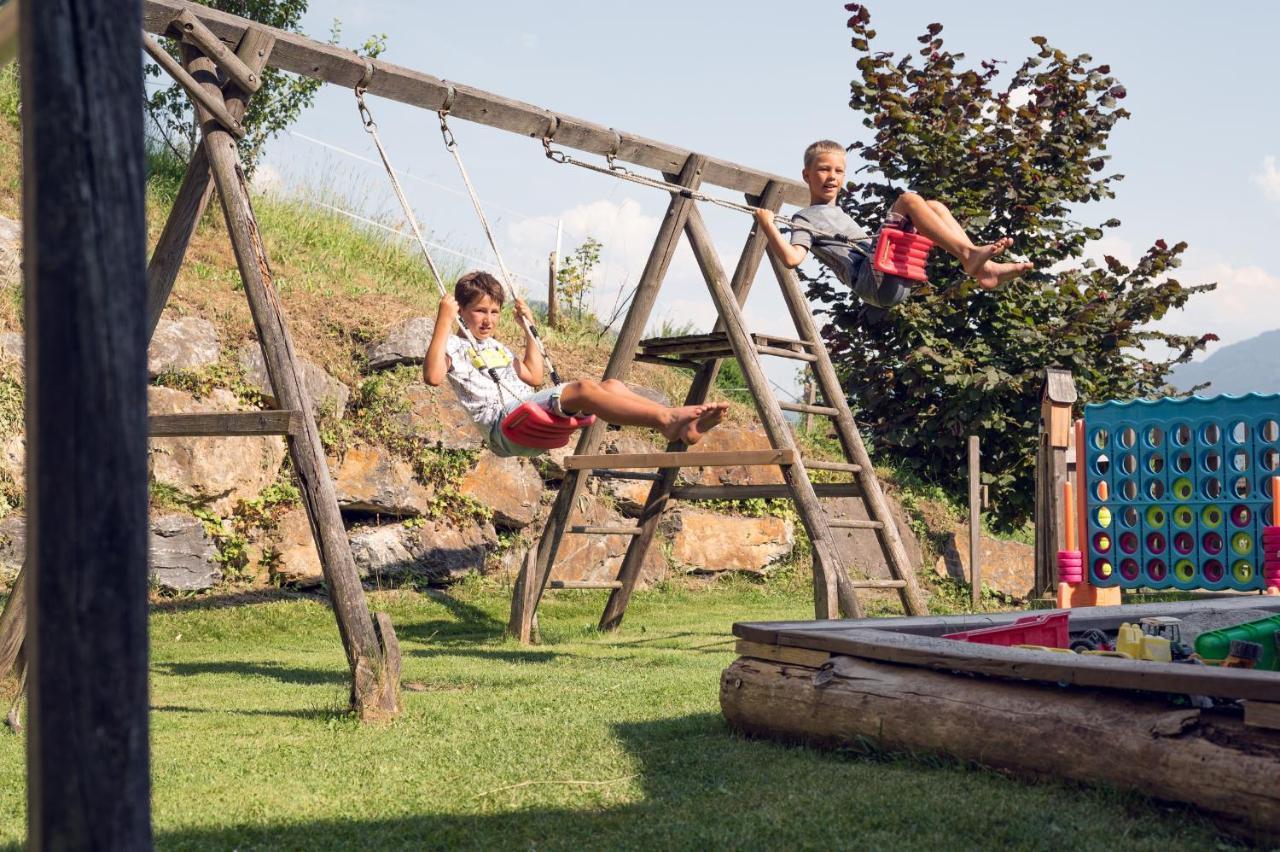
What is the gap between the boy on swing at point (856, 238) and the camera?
648cm

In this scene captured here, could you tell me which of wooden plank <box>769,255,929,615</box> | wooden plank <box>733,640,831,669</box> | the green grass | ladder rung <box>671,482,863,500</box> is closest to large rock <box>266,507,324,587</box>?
the green grass

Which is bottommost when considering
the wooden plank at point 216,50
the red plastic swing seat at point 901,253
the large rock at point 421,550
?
the large rock at point 421,550

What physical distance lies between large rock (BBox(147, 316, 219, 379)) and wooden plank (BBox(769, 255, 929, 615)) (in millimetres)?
4571

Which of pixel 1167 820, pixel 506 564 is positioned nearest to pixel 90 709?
pixel 1167 820

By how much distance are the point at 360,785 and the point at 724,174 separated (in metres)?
5.26

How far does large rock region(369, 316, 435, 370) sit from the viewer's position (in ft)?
36.1

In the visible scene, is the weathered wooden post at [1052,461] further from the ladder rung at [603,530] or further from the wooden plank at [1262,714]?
the wooden plank at [1262,714]

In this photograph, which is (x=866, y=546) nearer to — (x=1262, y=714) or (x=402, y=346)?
(x=402, y=346)

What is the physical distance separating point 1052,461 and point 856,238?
11.8ft

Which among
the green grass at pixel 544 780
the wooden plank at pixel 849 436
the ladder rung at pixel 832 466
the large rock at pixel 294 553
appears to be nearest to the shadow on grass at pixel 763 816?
the green grass at pixel 544 780

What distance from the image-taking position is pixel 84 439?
1.79 meters

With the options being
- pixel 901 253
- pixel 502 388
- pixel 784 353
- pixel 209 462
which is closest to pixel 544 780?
pixel 502 388

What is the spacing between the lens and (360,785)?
13.3 feet

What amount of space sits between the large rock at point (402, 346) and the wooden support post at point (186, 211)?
477cm
